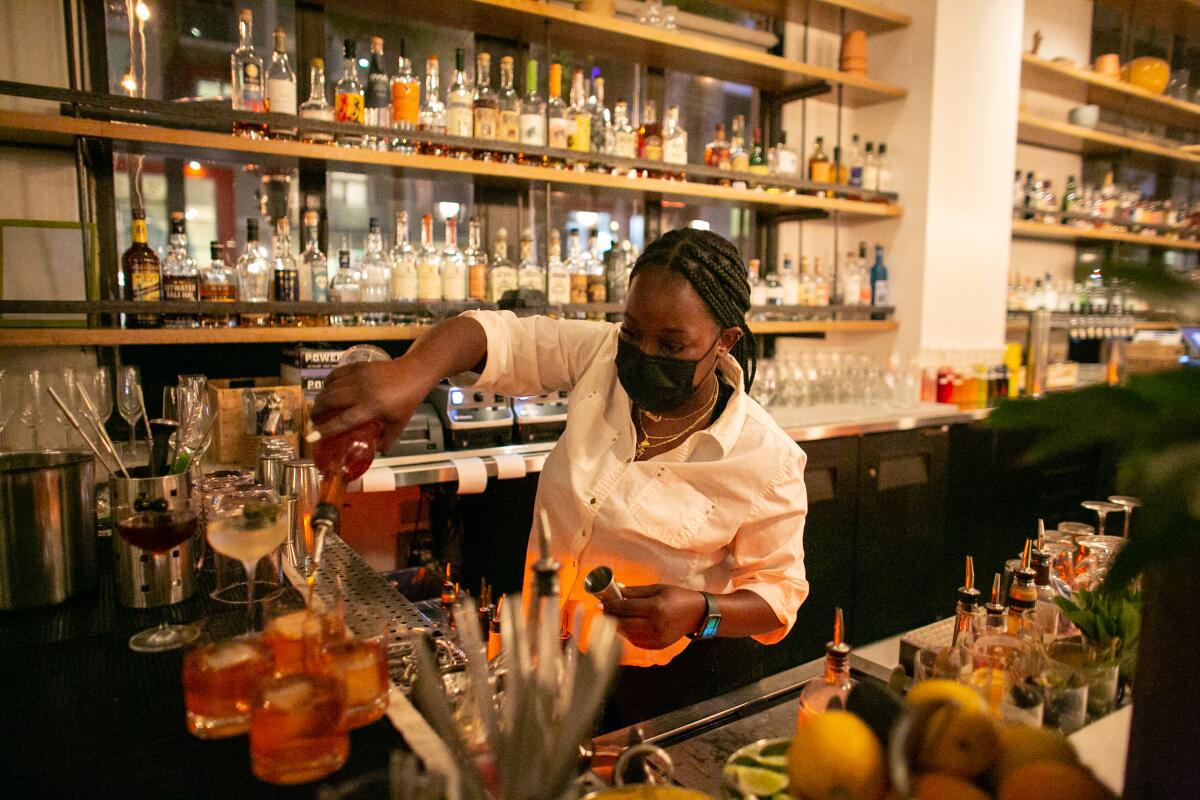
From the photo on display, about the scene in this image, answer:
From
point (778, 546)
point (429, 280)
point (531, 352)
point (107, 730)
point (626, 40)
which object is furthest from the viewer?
point (626, 40)

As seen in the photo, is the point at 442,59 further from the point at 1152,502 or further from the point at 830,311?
the point at 1152,502

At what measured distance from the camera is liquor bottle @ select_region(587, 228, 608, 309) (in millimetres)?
3164

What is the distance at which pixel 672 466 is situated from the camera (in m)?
1.51

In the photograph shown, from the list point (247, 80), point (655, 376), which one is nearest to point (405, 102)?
point (247, 80)

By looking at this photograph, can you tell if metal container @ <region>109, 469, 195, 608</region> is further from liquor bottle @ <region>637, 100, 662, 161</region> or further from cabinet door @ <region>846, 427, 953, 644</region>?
cabinet door @ <region>846, 427, 953, 644</region>

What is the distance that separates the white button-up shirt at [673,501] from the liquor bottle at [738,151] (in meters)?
2.19

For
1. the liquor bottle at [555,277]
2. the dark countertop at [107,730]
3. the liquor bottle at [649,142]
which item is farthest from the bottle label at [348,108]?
the dark countertop at [107,730]

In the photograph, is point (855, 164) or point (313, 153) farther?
point (855, 164)

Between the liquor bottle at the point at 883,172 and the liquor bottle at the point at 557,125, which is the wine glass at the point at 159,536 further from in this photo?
the liquor bottle at the point at 883,172

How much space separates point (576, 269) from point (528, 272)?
0.28m

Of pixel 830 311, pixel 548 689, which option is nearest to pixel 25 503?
pixel 548 689

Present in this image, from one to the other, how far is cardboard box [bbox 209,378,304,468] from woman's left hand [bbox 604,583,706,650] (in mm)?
1418

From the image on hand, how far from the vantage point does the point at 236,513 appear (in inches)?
47.1

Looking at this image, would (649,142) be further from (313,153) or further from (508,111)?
(313,153)
